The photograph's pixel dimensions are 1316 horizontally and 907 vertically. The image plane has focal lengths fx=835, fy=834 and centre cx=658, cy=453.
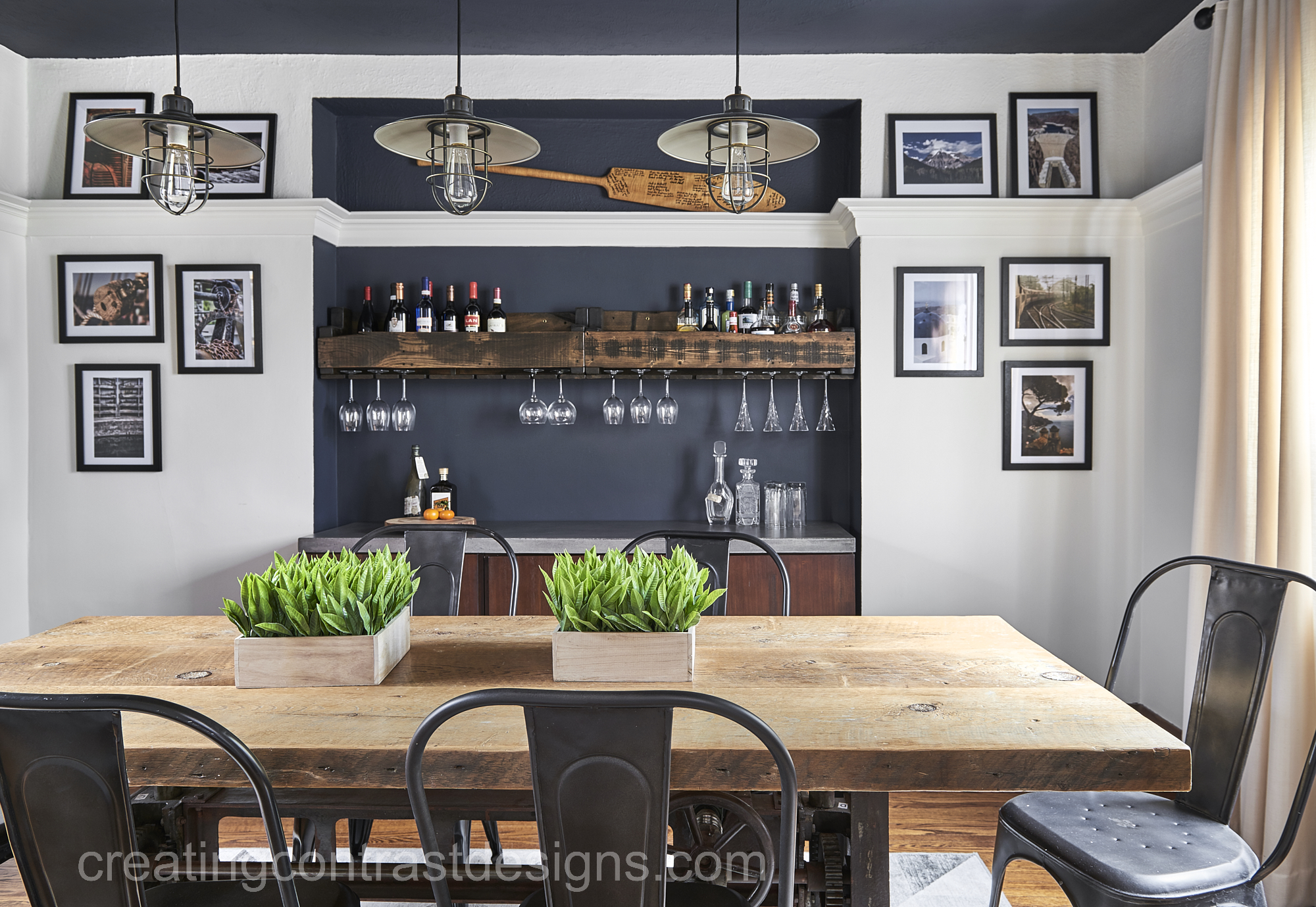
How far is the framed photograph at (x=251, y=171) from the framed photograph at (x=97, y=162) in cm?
33

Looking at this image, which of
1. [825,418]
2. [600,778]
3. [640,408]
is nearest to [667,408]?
[640,408]

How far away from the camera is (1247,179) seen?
237 centimetres

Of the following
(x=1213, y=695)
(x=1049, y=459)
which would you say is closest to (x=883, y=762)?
(x=1213, y=695)

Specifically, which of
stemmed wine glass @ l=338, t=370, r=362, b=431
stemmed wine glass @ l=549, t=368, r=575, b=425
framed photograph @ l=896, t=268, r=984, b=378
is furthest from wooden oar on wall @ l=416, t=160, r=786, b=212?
stemmed wine glass @ l=338, t=370, r=362, b=431

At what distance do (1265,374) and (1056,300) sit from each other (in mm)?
1217

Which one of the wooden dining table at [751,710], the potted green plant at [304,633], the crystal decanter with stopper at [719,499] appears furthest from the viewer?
the crystal decanter with stopper at [719,499]

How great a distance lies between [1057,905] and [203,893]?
200cm

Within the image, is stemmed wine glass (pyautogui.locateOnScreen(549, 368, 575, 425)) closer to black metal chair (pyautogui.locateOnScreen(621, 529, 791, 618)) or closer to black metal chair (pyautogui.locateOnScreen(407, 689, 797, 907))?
black metal chair (pyautogui.locateOnScreen(621, 529, 791, 618))

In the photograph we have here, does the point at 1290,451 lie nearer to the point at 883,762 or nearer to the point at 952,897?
the point at 952,897

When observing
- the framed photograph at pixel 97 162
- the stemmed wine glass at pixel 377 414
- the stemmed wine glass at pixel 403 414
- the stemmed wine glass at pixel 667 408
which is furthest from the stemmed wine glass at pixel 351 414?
the stemmed wine glass at pixel 667 408

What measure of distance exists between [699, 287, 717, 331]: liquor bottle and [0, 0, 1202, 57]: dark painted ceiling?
3.25 ft

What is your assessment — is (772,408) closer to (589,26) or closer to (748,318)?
(748,318)

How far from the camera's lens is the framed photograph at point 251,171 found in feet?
11.5

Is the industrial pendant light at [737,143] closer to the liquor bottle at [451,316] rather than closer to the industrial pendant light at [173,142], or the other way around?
the industrial pendant light at [173,142]
